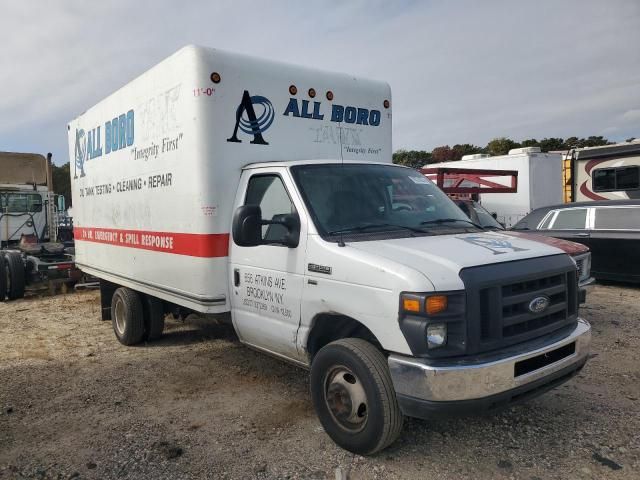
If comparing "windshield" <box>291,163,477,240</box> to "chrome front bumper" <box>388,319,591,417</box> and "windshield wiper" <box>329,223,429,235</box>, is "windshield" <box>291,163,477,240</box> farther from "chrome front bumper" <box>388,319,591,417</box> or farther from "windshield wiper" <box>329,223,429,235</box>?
"chrome front bumper" <box>388,319,591,417</box>

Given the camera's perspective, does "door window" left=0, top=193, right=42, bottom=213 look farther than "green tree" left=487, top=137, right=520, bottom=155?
No

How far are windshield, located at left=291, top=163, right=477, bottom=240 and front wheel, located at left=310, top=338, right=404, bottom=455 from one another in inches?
34.1

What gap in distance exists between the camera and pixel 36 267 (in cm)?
1059

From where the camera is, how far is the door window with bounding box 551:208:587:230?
9367mm

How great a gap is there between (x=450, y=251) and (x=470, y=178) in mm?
14381

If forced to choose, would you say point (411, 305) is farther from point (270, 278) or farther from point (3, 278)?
point (3, 278)

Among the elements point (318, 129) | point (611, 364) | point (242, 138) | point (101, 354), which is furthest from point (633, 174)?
point (101, 354)

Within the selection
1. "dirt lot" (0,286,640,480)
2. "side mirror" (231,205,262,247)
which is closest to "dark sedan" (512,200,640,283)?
"dirt lot" (0,286,640,480)

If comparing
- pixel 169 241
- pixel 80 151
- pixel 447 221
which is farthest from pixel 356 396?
pixel 80 151

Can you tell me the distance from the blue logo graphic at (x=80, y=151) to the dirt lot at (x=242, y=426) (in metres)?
2.87

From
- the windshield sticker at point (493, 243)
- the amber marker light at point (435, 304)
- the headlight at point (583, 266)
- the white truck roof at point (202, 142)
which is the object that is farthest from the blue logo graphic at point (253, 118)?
the headlight at point (583, 266)

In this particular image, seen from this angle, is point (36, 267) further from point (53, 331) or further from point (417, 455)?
point (417, 455)

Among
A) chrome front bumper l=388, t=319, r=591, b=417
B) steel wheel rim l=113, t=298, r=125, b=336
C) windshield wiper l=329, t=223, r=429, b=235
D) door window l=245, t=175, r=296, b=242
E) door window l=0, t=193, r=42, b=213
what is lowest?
steel wheel rim l=113, t=298, r=125, b=336

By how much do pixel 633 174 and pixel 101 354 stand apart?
13183mm
